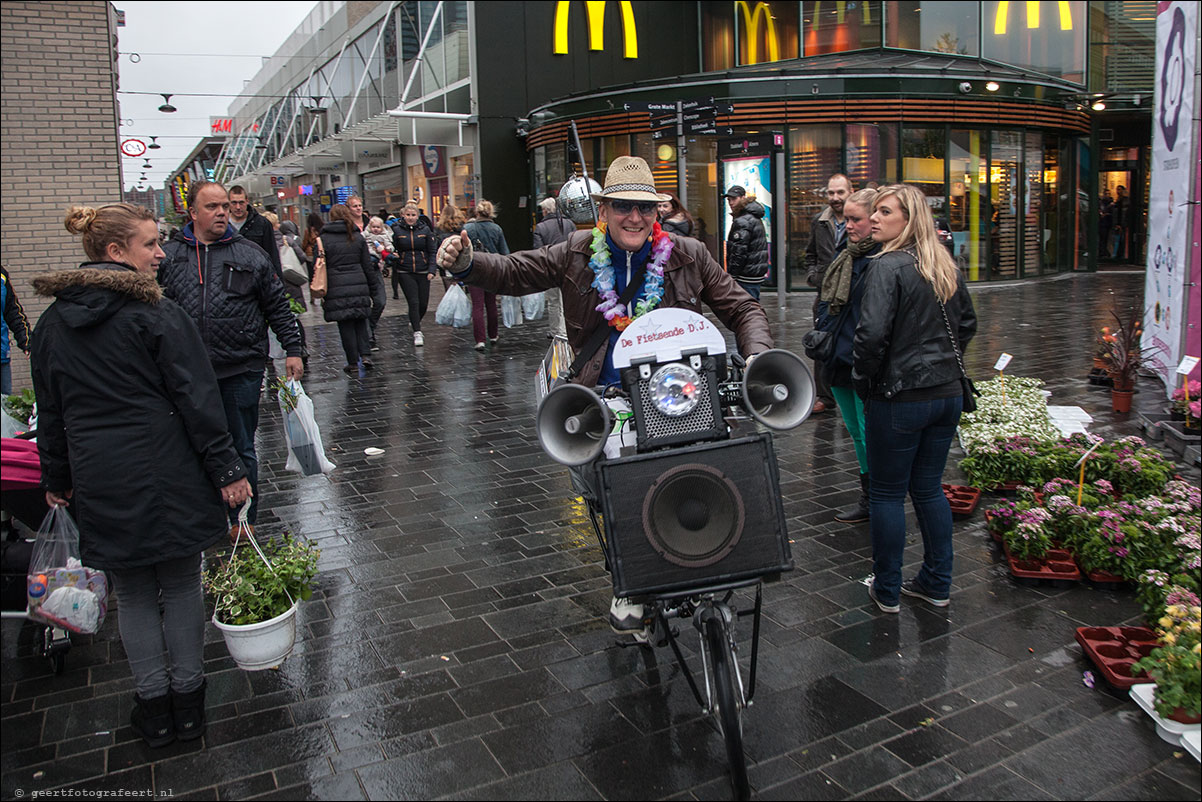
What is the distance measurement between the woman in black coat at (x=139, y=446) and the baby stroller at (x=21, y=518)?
25.7 inches

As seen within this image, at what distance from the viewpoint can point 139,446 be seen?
132 inches

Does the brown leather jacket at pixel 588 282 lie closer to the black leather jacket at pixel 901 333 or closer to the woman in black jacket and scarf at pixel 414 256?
the black leather jacket at pixel 901 333

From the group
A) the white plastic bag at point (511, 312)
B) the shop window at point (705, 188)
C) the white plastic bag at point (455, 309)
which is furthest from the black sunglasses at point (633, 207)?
the shop window at point (705, 188)

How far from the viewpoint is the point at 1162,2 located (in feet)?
27.6

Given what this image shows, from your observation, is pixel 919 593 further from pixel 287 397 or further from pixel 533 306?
pixel 533 306

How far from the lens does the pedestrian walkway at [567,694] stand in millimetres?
3197

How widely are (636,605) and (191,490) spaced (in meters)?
1.76

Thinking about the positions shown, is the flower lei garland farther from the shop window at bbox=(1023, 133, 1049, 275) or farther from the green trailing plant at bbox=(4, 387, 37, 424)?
the shop window at bbox=(1023, 133, 1049, 275)

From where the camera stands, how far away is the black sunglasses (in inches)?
148

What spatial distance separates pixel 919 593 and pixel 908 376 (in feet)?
3.76

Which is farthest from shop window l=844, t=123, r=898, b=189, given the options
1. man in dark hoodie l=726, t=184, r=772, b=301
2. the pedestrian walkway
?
the pedestrian walkway

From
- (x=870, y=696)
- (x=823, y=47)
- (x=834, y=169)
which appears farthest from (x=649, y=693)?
(x=823, y=47)

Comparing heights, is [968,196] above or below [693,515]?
above

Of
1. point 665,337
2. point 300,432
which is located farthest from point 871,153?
point 665,337
